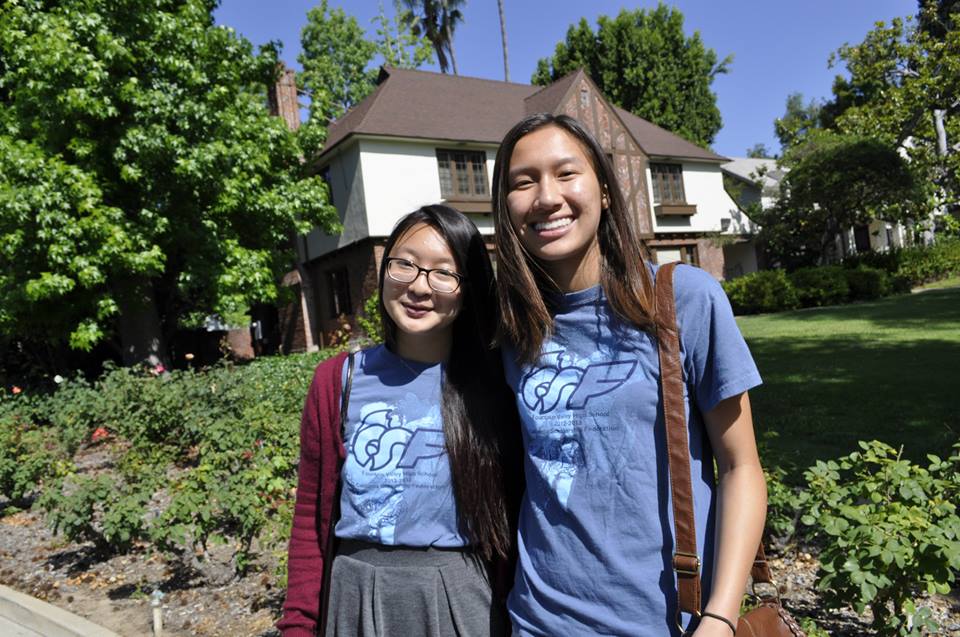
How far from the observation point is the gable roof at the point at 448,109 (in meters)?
20.2

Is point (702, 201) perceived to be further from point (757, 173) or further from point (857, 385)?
point (857, 385)

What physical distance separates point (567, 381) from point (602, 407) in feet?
0.36

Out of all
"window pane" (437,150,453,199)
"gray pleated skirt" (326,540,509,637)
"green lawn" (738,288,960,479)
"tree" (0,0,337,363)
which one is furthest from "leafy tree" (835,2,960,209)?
"gray pleated skirt" (326,540,509,637)

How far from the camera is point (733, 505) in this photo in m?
1.48

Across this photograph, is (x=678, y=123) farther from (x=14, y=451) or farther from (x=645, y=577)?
(x=645, y=577)

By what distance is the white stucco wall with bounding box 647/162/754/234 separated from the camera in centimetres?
2591

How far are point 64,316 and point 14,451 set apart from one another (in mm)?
5746

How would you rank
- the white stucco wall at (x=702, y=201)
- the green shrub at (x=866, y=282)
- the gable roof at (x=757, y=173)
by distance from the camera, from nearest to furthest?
1. the green shrub at (x=866, y=282)
2. the white stucco wall at (x=702, y=201)
3. the gable roof at (x=757, y=173)

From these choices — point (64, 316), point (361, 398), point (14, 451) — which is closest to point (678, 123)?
point (64, 316)

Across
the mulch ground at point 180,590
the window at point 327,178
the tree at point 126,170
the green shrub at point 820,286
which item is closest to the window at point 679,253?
the green shrub at point 820,286

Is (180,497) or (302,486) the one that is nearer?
(302,486)

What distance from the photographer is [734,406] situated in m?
1.49

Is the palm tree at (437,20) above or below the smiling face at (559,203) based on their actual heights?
above

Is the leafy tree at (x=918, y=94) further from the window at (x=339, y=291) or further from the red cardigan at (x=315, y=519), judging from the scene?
the red cardigan at (x=315, y=519)
